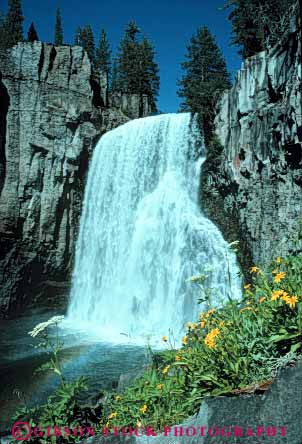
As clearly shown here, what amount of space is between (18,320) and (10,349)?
4517 millimetres

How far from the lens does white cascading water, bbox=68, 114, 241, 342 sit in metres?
12.8

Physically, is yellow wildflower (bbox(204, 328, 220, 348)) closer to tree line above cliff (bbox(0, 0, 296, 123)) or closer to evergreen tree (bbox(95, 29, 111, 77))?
tree line above cliff (bbox(0, 0, 296, 123))

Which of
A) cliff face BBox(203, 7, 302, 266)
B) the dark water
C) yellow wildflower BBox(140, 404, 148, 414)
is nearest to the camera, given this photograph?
yellow wildflower BBox(140, 404, 148, 414)

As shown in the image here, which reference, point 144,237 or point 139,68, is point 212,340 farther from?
point 139,68

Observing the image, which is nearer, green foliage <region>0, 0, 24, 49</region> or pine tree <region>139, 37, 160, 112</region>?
pine tree <region>139, 37, 160, 112</region>

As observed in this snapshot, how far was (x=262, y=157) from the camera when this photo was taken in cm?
1172

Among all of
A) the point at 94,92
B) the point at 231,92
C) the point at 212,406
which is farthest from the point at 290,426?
the point at 94,92

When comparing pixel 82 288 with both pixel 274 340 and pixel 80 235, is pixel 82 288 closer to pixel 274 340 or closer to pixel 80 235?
pixel 80 235

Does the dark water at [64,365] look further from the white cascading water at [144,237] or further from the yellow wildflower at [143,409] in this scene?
the yellow wildflower at [143,409]

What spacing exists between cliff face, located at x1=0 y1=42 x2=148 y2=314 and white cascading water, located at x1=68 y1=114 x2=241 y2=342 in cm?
89

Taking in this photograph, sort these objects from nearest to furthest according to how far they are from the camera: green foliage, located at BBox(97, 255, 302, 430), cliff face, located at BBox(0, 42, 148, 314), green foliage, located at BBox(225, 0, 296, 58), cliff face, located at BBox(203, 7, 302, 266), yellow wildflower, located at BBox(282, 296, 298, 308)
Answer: yellow wildflower, located at BBox(282, 296, 298, 308), green foliage, located at BBox(97, 255, 302, 430), cliff face, located at BBox(203, 7, 302, 266), cliff face, located at BBox(0, 42, 148, 314), green foliage, located at BBox(225, 0, 296, 58)

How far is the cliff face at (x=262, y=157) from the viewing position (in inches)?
404

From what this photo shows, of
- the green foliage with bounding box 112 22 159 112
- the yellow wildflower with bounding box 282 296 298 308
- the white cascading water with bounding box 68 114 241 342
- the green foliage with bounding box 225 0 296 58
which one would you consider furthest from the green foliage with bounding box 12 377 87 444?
the green foliage with bounding box 112 22 159 112

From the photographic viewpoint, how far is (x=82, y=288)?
16469mm
